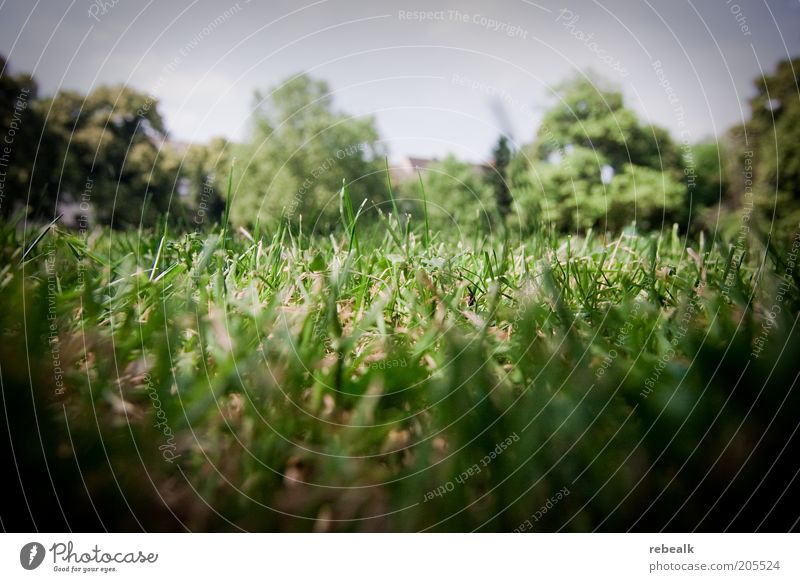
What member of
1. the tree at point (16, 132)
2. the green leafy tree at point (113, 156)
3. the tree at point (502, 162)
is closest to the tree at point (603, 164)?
the green leafy tree at point (113, 156)

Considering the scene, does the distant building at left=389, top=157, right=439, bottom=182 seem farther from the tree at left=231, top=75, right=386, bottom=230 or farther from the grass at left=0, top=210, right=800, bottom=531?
the tree at left=231, top=75, right=386, bottom=230

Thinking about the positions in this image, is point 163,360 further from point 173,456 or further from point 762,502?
point 762,502

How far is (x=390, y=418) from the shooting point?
2.01ft

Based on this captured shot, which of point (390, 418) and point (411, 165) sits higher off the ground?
point (411, 165)

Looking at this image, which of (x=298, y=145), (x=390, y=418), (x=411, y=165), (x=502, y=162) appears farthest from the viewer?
(x=298, y=145)

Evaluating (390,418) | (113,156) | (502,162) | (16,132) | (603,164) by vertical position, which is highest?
(603,164)

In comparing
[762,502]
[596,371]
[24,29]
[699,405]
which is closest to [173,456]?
[596,371]

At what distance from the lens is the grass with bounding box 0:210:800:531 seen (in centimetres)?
58

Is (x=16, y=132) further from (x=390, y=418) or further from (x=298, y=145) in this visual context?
(x=298, y=145)

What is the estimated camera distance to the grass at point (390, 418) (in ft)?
1.90

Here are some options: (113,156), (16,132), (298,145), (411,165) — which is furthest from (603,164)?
(16,132)

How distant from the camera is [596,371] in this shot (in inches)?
27.2
